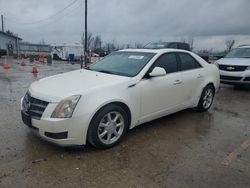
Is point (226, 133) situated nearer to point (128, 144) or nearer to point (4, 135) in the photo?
point (128, 144)

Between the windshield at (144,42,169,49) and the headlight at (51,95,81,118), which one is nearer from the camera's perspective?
the headlight at (51,95,81,118)

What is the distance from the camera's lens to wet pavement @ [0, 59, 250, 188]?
307cm

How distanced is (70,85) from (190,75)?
8.98 ft

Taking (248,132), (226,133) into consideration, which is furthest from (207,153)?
(248,132)

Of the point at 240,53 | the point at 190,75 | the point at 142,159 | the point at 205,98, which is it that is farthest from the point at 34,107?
the point at 240,53

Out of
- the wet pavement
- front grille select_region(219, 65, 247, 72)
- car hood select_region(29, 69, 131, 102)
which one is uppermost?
front grille select_region(219, 65, 247, 72)

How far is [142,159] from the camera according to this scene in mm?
3609

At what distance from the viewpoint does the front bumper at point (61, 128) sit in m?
3.44

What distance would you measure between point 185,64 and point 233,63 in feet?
17.3

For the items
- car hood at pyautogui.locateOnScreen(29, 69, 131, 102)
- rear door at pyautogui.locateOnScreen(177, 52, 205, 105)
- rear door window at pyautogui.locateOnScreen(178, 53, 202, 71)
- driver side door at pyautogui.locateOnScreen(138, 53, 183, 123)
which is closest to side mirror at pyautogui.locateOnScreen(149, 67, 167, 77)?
driver side door at pyautogui.locateOnScreen(138, 53, 183, 123)

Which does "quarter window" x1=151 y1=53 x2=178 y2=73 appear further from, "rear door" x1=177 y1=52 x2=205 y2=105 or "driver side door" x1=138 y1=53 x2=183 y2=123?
"rear door" x1=177 y1=52 x2=205 y2=105

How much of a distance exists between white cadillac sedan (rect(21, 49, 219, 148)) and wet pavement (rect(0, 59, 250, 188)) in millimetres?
312

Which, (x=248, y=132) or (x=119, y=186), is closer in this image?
(x=119, y=186)

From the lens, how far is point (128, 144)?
4129 millimetres
